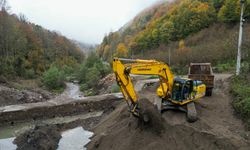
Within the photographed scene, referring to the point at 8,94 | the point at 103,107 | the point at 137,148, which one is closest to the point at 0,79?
the point at 8,94

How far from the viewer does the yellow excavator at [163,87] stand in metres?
8.13

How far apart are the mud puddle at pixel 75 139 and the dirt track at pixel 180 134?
21.6 inches

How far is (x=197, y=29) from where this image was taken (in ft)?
155

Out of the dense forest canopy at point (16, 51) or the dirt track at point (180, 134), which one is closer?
the dirt track at point (180, 134)

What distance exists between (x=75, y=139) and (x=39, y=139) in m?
1.51

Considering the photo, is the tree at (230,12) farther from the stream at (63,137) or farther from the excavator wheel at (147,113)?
the excavator wheel at (147,113)

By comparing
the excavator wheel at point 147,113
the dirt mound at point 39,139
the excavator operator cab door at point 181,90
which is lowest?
the dirt mound at point 39,139

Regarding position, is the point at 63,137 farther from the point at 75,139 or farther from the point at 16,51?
the point at 16,51

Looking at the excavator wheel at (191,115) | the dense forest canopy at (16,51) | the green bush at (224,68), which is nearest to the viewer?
the excavator wheel at (191,115)

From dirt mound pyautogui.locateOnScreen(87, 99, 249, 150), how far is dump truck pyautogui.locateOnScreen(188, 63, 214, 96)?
4.70m

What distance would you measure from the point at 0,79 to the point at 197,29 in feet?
114

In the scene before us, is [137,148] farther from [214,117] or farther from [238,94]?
[238,94]

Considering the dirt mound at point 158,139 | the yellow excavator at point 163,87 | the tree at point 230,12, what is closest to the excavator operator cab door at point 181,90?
the yellow excavator at point 163,87

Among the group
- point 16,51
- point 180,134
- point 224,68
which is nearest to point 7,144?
point 180,134
